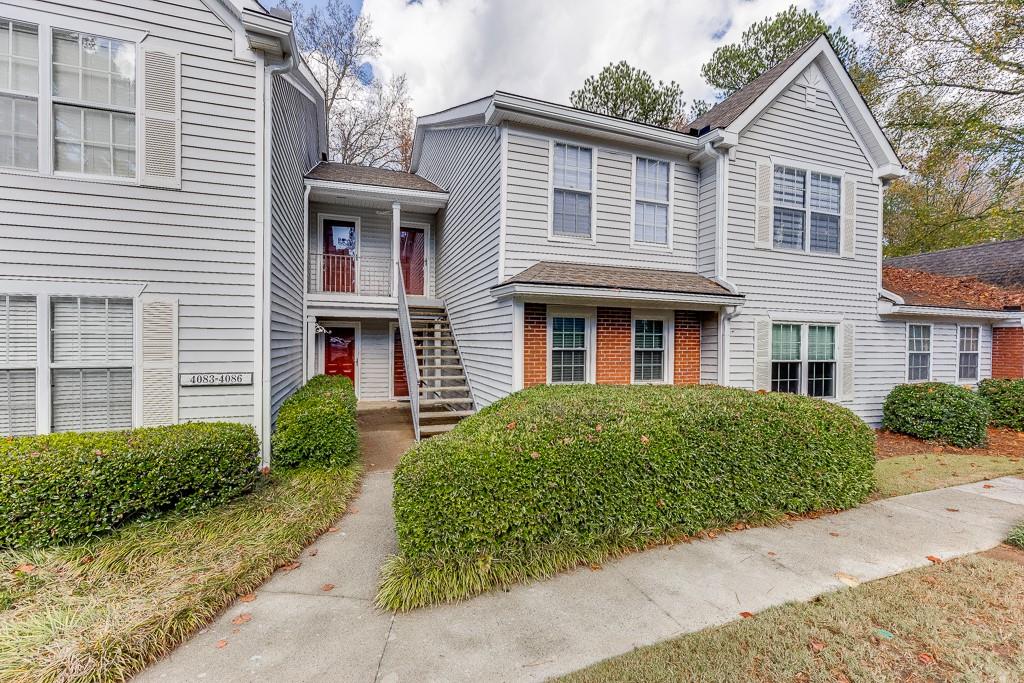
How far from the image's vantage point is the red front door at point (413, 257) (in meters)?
12.0

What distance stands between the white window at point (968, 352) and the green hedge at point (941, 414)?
8.42 ft

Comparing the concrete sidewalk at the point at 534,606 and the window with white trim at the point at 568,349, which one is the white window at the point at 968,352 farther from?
the window with white trim at the point at 568,349

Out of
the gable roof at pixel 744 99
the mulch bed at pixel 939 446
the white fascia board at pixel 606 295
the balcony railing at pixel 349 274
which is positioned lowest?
the mulch bed at pixel 939 446

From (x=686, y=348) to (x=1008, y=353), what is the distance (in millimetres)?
9499

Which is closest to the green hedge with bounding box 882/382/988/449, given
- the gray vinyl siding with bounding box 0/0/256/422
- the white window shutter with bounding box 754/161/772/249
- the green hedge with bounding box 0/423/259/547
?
the white window shutter with bounding box 754/161/772/249

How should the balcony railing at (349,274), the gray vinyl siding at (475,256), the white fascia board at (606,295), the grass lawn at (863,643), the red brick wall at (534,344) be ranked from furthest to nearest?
the balcony railing at (349,274)
the gray vinyl siding at (475,256)
the red brick wall at (534,344)
the white fascia board at (606,295)
the grass lawn at (863,643)

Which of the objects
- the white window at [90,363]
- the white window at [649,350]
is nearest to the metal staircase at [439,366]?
the white window at [649,350]

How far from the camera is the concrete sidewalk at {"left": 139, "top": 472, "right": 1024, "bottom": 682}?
2605mm

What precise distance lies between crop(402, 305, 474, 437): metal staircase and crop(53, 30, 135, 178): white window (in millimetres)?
5010

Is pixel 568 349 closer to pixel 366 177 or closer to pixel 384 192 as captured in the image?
pixel 384 192

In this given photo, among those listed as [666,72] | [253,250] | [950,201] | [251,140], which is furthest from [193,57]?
[950,201]

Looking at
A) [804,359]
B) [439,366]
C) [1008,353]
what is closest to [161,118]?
[439,366]

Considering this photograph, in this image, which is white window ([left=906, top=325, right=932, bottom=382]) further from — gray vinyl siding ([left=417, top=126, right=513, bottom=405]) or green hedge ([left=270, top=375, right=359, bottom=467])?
green hedge ([left=270, top=375, right=359, bottom=467])

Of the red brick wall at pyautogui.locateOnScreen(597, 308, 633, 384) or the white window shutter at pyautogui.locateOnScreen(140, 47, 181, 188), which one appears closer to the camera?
the white window shutter at pyautogui.locateOnScreen(140, 47, 181, 188)
